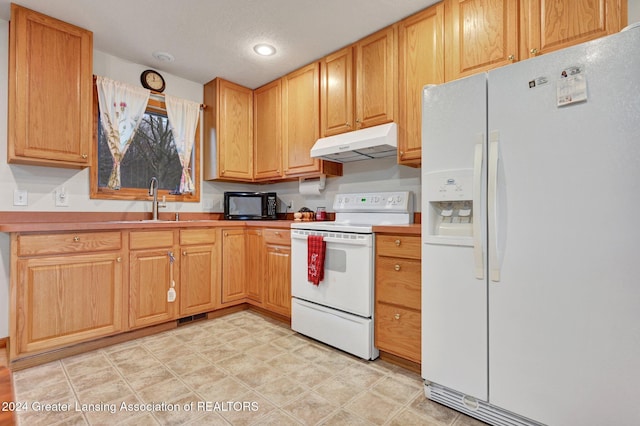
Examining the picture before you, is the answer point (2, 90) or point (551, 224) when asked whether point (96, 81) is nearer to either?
point (2, 90)

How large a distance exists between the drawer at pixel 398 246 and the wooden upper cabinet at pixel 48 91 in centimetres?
Result: 229

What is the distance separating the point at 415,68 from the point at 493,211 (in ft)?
4.29

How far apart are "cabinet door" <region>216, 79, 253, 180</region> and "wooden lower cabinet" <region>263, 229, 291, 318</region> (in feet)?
2.91

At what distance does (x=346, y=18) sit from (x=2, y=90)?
8.45 ft

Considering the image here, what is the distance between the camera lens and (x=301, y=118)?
3.09 m

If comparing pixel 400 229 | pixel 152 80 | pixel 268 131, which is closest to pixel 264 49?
pixel 268 131

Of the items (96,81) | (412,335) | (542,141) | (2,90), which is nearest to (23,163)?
(2,90)

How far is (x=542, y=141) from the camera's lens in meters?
1.38

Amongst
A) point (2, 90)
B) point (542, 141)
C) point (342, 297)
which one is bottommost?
point (342, 297)

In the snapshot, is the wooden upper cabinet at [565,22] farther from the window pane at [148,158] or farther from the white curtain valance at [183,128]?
the window pane at [148,158]

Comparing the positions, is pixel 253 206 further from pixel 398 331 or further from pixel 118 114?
pixel 398 331

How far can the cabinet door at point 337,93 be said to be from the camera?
106 inches

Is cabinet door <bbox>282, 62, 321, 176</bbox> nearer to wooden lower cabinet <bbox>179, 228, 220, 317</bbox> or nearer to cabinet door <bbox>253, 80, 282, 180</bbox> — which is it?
cabinet door <bbox>253, 80, 282, 180</bbox>

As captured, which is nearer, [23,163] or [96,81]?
[23,163]
